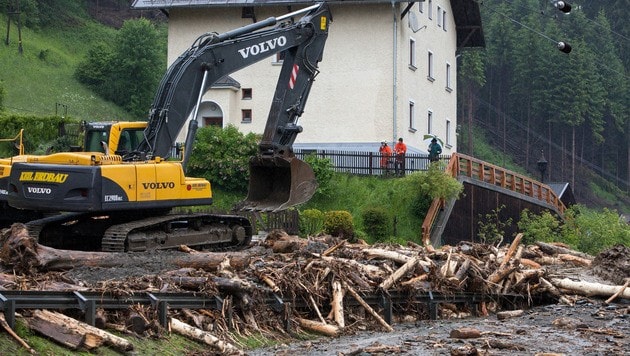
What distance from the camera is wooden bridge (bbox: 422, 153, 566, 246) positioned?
40219 mm

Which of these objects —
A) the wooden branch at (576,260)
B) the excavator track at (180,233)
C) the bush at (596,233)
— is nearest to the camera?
the excavator track at (180,233)

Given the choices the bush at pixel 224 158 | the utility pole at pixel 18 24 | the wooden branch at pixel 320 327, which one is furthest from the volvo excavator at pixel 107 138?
the utility pole at pixel 18 24

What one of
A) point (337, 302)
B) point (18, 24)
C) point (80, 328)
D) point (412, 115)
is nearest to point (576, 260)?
point (337, 302)

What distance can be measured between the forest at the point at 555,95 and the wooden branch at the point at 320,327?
79879mm

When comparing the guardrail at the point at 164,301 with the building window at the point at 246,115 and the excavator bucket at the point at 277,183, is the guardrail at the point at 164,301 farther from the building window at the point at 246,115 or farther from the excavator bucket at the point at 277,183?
the building window at the point at 246,115

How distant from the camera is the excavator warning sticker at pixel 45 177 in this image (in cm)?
2148

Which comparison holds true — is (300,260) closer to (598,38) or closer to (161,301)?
(161,301)

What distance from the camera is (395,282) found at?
20.8 m

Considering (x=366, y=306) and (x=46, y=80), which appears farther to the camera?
(x=46, y=80)

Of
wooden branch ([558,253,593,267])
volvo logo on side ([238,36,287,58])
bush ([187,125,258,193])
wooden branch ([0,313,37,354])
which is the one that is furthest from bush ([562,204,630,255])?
wooden branch ([0,313,37,354])

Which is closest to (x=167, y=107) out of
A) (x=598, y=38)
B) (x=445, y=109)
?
(x=445, y=109)

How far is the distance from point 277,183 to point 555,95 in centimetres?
8197

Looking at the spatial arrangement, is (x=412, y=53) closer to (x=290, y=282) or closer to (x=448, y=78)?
(x=448, y=78)

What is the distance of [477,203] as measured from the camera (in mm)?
42688
